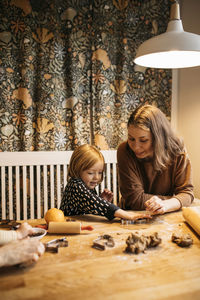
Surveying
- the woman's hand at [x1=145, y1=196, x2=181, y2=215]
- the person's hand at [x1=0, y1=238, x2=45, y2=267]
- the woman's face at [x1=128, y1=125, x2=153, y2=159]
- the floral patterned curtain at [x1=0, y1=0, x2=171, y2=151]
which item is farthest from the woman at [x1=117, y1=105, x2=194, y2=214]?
the floral patterned curtain at [x1=0, y1=0, x2=171, y2=151]

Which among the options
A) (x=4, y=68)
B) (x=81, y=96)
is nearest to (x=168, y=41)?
(x=81, y=96)

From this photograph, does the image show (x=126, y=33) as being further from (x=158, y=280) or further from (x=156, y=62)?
(x=158, y=280)

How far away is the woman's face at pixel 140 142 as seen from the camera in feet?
→ 5.22

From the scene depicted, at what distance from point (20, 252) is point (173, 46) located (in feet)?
3.54

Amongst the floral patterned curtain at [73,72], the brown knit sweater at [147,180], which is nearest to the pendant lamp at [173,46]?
the brown knit sweater at [147,180]

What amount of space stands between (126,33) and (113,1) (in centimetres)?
31

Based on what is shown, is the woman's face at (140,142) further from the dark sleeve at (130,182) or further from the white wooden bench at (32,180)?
the white wooden bench at (32,180)

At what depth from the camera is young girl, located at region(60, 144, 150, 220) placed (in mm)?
1333

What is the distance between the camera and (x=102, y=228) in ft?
4.00

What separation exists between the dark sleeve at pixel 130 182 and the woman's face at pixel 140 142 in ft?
0.23

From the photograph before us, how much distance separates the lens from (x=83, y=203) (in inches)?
55.6

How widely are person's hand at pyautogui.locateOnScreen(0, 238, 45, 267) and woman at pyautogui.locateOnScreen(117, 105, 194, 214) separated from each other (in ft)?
2.51

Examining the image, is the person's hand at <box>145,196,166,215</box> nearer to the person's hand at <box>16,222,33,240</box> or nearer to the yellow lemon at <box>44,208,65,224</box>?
the yellow lemon at <box>44,208,65,224</box>

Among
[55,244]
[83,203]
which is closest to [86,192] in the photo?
[83,203]
